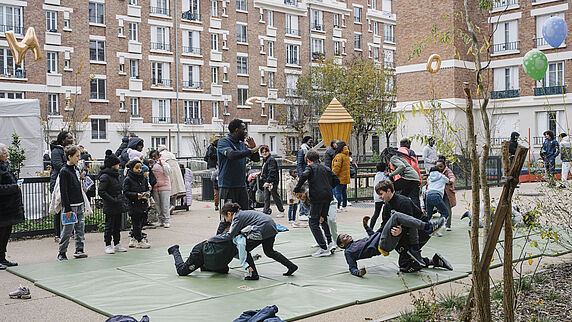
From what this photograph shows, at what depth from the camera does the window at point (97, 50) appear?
142 feet

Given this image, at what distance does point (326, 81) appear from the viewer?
165 feet

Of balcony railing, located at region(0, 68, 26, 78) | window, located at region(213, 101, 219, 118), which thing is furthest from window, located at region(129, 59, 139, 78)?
balcony railing, located at region(0, 68, 26, 78)

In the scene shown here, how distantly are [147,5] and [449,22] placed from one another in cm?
2428

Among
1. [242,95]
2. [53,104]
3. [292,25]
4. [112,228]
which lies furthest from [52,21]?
[112,228]

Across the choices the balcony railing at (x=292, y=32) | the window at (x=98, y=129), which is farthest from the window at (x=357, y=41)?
the window at (x=98, y=129)

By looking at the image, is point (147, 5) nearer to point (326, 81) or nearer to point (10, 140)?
point (326, 81)

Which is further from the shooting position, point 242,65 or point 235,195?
point 242,65

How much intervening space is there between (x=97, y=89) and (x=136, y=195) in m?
35.1

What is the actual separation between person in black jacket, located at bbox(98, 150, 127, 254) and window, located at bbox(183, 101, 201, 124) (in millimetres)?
38056

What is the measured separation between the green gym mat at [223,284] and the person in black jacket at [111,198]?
0.53 meters

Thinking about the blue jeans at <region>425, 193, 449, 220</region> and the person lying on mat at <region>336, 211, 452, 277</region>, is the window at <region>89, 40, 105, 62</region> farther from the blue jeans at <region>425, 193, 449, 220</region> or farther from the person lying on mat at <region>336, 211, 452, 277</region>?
the person lying on mat at <region>336, 211, 452, 277</region>

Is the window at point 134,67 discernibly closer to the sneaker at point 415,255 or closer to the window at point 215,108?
the window at point 215,108

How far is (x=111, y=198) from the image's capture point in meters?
10.5

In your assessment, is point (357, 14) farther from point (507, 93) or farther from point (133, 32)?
point (133, 32)
